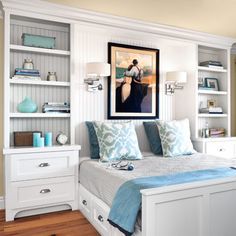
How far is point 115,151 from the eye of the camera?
9.46 ft

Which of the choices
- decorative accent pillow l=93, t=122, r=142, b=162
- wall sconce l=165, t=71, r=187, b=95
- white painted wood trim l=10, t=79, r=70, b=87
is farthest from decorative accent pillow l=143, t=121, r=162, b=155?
white painted wood trim l=10, t=79, r=70, b=87

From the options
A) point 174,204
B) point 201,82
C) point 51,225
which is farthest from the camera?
point 201,82

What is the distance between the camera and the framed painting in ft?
11.6

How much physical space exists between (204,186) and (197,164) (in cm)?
90

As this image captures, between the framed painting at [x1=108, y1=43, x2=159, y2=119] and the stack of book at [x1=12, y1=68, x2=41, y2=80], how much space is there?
3.21 feet

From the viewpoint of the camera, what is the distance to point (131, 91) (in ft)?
11.9

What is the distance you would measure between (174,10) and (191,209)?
2301mm

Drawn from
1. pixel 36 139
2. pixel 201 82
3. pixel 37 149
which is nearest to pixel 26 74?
pixel 36 139

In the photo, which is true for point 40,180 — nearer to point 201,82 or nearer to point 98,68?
point 98,68

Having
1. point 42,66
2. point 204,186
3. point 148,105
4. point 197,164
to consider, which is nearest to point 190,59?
point 148,105

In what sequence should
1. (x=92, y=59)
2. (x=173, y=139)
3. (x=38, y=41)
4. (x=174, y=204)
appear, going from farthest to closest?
(x=92, y=59) → (x=173, y=139) → (x=38, y=41) → (x=174, y=204)

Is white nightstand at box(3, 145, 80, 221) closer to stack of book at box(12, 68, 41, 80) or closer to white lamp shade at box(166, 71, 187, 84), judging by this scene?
stack of book at box(12, 68, 41, 80)

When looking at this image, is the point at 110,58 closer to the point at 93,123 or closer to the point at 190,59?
the point at 93,123

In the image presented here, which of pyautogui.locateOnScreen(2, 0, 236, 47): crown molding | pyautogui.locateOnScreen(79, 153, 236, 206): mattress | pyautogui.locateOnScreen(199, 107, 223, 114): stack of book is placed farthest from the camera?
pyautogui.locateOnScreen(199, 107, 223, 114): stack of book
